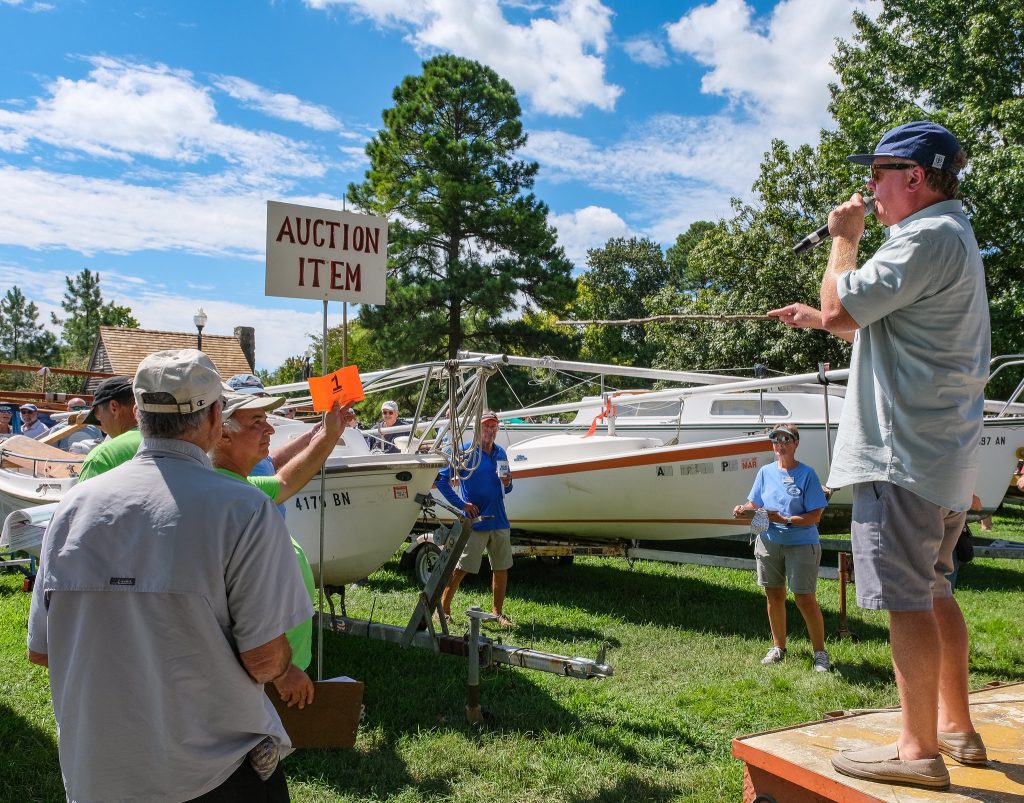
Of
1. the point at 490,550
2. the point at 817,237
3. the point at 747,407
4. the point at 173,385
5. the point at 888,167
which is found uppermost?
the point at 888,167

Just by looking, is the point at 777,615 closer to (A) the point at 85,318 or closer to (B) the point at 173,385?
(B) the point at 173,385

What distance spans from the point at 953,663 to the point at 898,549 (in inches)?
20.6

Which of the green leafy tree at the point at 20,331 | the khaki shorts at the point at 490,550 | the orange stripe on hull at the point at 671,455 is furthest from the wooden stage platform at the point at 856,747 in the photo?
the green leafy tree at the point at 20,331

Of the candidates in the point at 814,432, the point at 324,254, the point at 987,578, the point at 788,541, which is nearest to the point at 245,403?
the point at 324,254

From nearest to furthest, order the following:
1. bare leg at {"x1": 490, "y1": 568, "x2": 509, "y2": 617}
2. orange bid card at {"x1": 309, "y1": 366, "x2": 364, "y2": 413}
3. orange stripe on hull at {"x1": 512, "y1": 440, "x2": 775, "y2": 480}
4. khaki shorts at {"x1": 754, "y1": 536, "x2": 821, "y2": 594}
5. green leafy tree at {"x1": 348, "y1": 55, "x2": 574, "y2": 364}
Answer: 1. orange bid card at {"x1": 309, "y1": 366, "x2": 364, "y2": 413}
2. khaki shorts at {"x1": 754, "y1": 536, "x2": 821, "y2": 594}
3. bare leg at {"x1": 490, "y1": 568, "x2": 509, "y2": 617}
4. orange stripe on hull at {"x1": 512, "y1": 440, "x2": 775, "y2": 480}
5. green leafy tree at {"x1": 348, "y1": 55, "x2": 574, "y2": 364}

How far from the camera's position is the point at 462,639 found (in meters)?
5.68

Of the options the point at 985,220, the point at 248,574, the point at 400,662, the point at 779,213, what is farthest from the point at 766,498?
the point at 779,213

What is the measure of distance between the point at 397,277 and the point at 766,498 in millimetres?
25787

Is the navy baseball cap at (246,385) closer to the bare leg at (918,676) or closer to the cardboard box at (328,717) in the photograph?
the cardboard box at (328,717)

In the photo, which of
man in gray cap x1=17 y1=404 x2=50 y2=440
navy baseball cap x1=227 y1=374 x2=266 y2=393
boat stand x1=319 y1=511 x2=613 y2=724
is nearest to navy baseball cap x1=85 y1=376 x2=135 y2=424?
navy baseball cap x1=227 y1=374 x2=266 y2=393

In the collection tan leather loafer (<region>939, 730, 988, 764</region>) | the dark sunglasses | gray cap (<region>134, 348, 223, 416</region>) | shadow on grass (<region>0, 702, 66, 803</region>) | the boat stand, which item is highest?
the dark sunglasses

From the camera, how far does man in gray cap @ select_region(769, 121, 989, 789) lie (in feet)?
8.27

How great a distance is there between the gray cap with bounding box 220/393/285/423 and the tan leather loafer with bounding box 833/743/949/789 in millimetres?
2474

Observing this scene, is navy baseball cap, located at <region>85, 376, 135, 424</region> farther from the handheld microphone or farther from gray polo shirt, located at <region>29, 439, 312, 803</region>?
the handheld microphone
